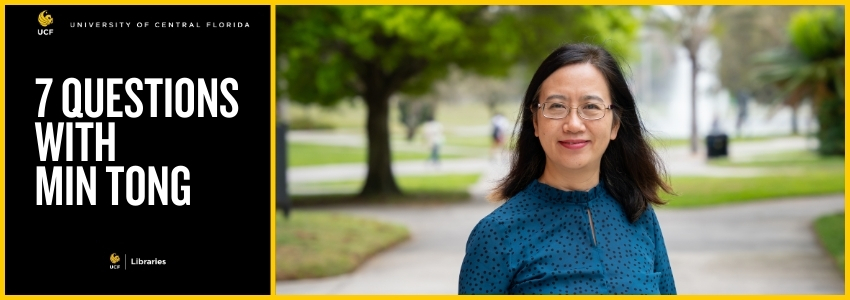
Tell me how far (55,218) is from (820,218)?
11.9 m

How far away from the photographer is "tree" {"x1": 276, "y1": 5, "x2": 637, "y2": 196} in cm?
1708

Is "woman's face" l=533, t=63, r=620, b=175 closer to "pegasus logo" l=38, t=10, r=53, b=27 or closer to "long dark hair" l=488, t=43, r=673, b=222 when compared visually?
"long dark hair" l=488, t=43, r=673, b=222

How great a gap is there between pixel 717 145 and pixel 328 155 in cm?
1368

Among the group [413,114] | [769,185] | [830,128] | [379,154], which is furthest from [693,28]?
[413,114]

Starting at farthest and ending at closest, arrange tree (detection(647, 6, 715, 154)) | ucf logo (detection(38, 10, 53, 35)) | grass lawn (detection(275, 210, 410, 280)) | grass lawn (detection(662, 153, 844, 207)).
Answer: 1. tree (detection(647, 6, 715, 154))
2. grass lawn (detection(662, 153, 844, 207))
3. grass lawn (detection(275, 210, 410, 280))
4. ucf logo (detection(38, 10, 53, 35))

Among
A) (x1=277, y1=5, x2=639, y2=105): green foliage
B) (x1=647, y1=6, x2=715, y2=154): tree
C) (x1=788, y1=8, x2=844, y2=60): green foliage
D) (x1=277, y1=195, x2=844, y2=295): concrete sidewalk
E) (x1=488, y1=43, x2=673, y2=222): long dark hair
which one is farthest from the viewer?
(x1=647, y1=6, x2=715, y2=154): tree

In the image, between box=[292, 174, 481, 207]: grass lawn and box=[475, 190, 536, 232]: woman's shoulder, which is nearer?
box=[475, 190, 536, 232]: woman's shoulder

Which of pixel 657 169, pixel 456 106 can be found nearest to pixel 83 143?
pixel 657 169

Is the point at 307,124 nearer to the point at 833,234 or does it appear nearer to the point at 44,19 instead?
the point at 833,234

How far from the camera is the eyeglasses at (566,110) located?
2631 mm

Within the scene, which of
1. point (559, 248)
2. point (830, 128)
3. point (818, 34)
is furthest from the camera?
point (830, 128)

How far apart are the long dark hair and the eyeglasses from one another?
0.06m

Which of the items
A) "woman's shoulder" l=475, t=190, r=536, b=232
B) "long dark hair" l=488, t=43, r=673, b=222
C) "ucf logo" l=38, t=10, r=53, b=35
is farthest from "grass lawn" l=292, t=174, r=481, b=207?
"woman's shoulder" l=475, t=190, r=536, b=232

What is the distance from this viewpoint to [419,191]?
22.0 metres
